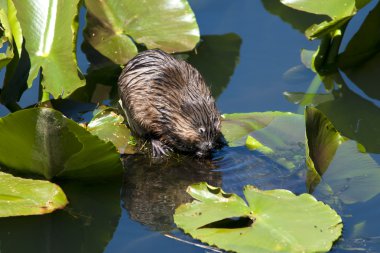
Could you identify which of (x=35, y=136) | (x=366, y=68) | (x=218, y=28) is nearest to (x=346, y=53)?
(x=366, y=68)

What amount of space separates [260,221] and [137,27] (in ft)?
9.21

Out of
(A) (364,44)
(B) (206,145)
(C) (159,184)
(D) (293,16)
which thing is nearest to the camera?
(C) (159,184)

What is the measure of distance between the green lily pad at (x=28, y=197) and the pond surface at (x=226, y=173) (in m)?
0.15

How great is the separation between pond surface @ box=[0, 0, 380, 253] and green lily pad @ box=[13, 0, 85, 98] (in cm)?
53

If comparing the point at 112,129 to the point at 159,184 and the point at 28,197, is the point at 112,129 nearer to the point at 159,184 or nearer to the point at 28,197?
the point at 159,184

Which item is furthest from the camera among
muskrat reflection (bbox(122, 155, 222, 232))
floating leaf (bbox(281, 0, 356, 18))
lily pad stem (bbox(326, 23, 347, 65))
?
lily pad stem (bbox(326, 23, 347, 65))

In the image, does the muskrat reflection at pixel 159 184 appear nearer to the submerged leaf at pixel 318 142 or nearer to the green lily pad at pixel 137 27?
the submerged leaf at pixel 318 142

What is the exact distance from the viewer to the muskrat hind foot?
6.45 meters

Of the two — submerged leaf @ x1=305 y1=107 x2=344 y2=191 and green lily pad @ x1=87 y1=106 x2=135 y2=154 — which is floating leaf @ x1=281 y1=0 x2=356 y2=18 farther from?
green lily pad @ x1=87 y1=106 x2=135 y2=154

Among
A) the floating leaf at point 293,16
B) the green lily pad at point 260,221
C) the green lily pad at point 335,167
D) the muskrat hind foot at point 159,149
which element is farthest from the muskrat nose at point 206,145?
the floating leaf at point 293,16

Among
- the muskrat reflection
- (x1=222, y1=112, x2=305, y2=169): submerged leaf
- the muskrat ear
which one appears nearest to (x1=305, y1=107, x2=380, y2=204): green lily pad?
(x1=222, y1=112, x2=305, y2=169): submerged leaf

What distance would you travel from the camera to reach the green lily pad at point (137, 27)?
7.27 m

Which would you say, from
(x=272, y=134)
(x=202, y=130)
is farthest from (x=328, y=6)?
(x=202, y=130)

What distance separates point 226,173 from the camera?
6.12 metres
